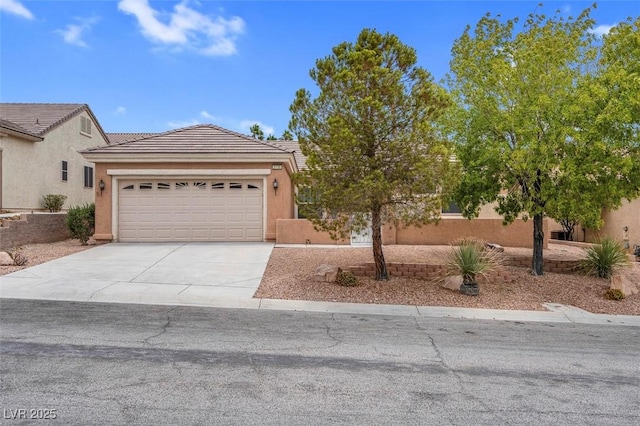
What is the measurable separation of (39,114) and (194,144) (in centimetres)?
1162

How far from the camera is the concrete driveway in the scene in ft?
27.9

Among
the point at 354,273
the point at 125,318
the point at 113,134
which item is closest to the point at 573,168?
the point at 354,273

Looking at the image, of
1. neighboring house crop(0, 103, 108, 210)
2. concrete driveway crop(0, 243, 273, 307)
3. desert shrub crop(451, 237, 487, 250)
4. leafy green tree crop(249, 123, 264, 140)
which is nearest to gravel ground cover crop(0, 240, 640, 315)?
concrete driveway crop(0, 243, 273, 307)

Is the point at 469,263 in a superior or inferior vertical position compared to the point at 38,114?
inferior

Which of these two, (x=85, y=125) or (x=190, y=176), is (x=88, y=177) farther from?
(x=190, y=176)

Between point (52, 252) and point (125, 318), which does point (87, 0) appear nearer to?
point (52, 252)

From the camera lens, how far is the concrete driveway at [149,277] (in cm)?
849

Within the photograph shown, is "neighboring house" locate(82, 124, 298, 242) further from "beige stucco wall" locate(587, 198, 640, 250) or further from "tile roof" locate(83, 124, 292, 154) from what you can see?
"beige stucco wall" locate(587, 198, 640, 250)


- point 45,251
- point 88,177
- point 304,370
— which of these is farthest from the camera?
point 88,177

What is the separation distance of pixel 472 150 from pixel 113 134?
27.2 m

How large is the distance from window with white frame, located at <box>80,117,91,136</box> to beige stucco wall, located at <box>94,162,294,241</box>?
9.98m

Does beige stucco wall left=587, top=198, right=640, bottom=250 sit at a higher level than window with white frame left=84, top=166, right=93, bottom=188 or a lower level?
lower

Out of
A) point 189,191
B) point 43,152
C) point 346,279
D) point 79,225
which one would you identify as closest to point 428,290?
point 346,279

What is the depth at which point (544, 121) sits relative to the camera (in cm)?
1020
